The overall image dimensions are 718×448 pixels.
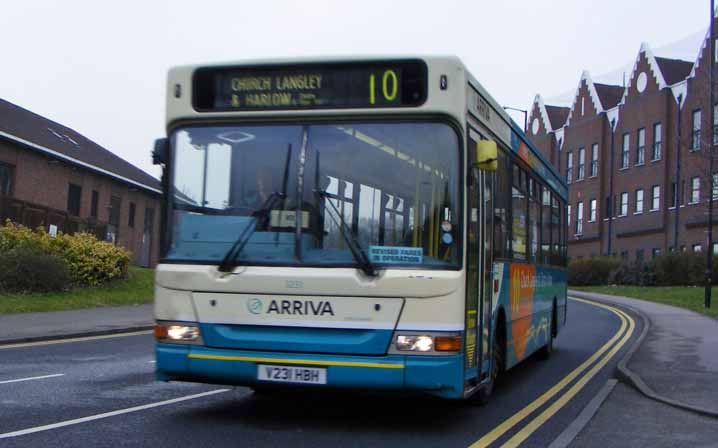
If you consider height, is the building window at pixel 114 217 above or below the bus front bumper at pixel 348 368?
above

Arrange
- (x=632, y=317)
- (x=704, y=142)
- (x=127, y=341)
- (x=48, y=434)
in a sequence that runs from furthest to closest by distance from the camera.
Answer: (x=704, y=142), (x=632, y=317), (x=127, y=341), (x=48, y=434)

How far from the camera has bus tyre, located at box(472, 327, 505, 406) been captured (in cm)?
927

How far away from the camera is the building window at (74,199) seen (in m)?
39.8

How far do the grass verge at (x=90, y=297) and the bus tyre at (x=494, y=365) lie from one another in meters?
15.1

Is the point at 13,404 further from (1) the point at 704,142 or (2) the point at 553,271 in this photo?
(1) the point at 704,142

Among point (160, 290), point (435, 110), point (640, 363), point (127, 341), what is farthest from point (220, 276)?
point (127, 341)

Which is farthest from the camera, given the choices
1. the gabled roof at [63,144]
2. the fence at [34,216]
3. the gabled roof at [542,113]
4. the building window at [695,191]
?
the gabled roof at [542,113]

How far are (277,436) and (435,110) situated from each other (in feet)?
9.64

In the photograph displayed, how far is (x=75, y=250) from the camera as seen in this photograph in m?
26.7

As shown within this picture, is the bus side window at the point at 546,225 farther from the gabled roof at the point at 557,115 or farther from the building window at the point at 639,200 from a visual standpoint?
the gabled roof at the point at 557,115

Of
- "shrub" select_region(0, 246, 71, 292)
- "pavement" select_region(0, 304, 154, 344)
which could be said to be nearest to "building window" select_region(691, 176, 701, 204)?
"pavement" select_region(0, 304, 154, 344)

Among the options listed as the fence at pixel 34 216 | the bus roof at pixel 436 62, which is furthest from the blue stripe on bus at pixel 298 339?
the fence at pixel 34 216

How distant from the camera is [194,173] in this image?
26.2 ft

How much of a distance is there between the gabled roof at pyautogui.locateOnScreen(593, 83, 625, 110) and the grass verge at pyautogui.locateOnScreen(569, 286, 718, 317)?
2087 cm
